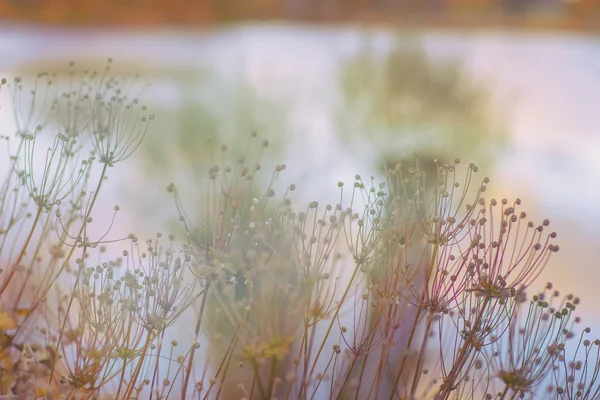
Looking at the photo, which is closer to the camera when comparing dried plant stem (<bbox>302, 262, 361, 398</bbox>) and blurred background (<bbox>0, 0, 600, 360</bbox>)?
dried plant stem (<bbox>302, 262, 361, 398</bbox>)

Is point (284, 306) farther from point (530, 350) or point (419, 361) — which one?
point (530, 350)

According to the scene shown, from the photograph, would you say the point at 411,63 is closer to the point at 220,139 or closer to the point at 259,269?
the point at 220,139

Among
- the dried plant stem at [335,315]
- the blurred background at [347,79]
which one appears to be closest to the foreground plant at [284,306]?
the dried plant stem at [335,315]

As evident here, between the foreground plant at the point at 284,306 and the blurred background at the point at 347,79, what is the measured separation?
1.72 ft

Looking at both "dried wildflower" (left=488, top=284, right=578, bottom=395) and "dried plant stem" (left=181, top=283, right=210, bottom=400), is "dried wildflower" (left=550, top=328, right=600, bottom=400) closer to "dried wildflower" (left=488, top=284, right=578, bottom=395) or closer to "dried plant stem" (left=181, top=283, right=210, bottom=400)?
"dried wildflower" (left=488, top=284, right=578, bottom=395)

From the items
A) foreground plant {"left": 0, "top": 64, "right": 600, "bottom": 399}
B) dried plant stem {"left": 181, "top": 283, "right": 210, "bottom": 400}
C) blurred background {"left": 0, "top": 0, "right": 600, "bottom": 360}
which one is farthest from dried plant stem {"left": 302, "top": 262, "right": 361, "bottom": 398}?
blurred background {"left": 0, "top": 0, "right": 600, "bottom": 360}

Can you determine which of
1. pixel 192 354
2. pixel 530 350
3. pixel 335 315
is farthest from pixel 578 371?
pixel 192 354

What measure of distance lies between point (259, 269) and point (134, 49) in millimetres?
1105

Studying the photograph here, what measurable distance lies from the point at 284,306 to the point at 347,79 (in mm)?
1264

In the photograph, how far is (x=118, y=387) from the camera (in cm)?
58

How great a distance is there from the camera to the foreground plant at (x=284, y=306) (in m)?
0.55

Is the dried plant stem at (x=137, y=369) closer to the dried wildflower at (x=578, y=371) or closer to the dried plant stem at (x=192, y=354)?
the dried plant stem at (x=192, y=354)

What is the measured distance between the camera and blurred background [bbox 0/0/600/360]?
133 cm

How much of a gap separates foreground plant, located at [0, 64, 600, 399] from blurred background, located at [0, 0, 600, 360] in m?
0.52
